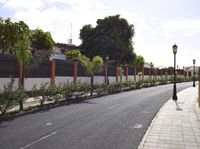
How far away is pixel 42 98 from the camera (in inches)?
660

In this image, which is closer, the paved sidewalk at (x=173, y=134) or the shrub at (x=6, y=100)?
the paved sidewalk at (x=173, y=134)

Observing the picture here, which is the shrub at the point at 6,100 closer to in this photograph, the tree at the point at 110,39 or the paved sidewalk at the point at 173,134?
the paved sidewalk at the point at 173,134

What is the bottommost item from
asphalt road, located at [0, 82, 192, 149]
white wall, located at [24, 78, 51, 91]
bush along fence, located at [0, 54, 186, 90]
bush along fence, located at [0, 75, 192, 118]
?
asphalt road, located at [0, 82, 192, 149]

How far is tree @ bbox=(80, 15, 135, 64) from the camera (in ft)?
172

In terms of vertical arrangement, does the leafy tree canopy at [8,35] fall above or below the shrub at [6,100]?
above

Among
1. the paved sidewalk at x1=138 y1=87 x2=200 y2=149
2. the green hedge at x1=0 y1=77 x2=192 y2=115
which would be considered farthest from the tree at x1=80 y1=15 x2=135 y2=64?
the paved sidewalk at x1=138 y1=87 x2=200 y2=149

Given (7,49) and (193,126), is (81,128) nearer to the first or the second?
(193,126)

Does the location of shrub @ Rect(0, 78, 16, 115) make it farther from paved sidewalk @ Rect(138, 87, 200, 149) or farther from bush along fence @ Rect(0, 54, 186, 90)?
paved sidewalk @ Rect(138, 87, 200, 149)

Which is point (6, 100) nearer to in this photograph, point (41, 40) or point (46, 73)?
point (46, 73)

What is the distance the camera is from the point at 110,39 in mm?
52281

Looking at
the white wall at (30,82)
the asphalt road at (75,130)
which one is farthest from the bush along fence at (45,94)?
the white wall at (30,82)

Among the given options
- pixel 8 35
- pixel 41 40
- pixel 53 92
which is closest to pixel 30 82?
pixel 53 92

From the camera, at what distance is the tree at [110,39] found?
52.3m

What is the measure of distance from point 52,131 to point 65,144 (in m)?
1.81
